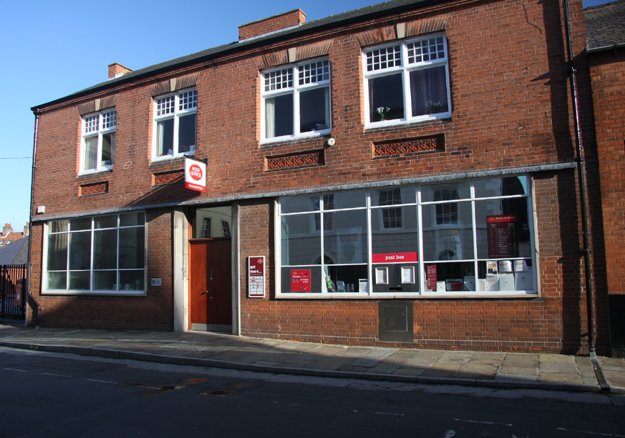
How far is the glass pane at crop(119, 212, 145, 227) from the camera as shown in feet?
44.4

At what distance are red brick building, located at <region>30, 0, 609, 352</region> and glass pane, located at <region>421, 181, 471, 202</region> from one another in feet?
0.10

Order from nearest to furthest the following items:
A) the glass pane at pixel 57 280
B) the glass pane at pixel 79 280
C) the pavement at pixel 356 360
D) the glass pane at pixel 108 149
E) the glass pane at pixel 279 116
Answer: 1. the pavement at pixel 356 360
2. the glass pane at pixel 279 116
3. the glass pane at pixel 79 280
4. the glass pane at pixel 108 149
5. the glass pane at pixel 57 280

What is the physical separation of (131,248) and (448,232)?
9.00 meters

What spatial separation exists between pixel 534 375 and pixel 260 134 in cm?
810

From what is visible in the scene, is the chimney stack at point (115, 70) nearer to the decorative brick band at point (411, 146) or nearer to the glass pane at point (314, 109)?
the glass pane at point (314, 109)

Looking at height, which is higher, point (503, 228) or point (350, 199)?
point (350, 199)

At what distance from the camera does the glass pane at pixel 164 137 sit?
1352 cm

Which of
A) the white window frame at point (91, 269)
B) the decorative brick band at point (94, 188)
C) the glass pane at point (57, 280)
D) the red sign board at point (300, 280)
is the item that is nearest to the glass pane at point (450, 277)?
the red sign board at point (300, 280)

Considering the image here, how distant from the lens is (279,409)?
580 centimetres

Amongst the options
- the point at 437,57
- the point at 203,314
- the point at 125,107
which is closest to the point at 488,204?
the point at 437,57

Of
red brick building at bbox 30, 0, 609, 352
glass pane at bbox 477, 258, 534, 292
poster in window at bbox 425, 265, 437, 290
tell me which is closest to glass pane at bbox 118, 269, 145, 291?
red brick building at bbox 30, 0, 609, 352

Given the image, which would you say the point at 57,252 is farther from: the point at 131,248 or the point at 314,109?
the point at 314,109

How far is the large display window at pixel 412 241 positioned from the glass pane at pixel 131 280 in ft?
15.3

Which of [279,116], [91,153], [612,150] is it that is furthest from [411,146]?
[91,153]
